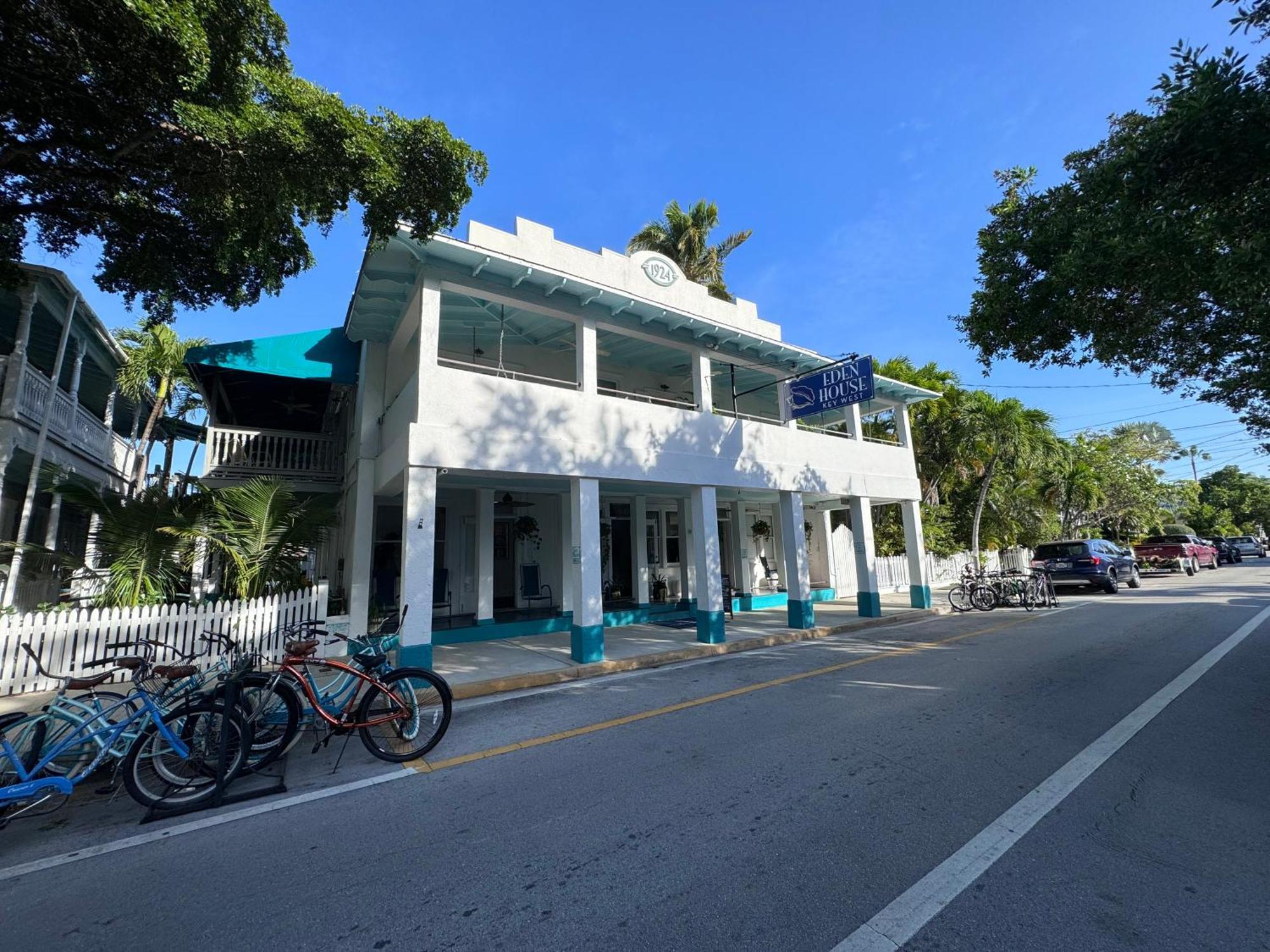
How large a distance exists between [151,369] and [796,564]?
59.6 ft

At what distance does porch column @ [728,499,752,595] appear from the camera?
1705 centimetres

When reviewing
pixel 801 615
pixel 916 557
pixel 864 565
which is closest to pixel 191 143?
pixel 801 615

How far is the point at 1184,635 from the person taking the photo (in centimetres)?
993

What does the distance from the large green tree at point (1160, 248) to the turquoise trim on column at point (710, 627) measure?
20.2 feet

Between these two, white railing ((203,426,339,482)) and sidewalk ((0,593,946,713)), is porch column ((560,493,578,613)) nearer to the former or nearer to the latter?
sidewalk ((0,593,946,713))

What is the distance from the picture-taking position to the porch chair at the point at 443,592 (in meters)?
12.9

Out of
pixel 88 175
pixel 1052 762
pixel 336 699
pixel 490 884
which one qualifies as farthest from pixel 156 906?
pixel 88 175

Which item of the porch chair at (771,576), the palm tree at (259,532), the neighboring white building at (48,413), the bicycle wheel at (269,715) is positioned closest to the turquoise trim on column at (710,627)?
the palm tree at (259,532)

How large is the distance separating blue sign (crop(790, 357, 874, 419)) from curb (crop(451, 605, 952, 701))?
4.65 m

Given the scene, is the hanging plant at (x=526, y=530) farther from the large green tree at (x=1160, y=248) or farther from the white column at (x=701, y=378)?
the large green tree at (x=1160, y=248)

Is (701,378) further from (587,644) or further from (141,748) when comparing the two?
(141,748)

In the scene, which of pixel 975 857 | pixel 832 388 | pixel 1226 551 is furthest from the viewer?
pixel 1226 551

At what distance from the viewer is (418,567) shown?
304 inches

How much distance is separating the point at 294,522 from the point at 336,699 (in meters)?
5.69
